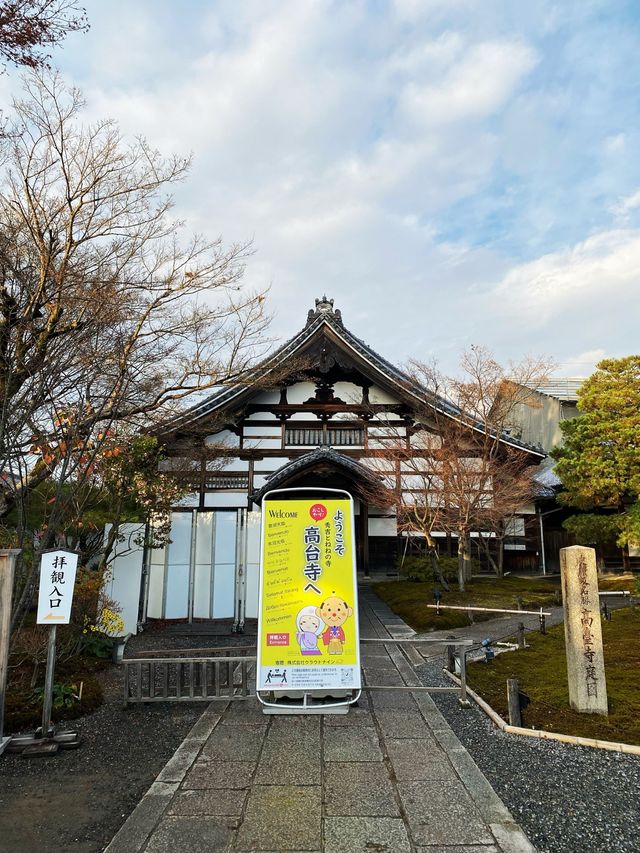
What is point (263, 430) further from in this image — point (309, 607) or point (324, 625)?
point (324, 625)

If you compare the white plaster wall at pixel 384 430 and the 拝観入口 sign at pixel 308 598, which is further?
the white plaster wall at pixel 384 430

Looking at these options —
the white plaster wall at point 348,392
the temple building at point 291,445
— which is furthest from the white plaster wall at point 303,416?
the white plaster wall at point 348,392

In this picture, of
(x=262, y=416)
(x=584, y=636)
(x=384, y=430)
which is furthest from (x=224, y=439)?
(x=584, y=636)

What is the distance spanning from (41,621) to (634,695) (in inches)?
282

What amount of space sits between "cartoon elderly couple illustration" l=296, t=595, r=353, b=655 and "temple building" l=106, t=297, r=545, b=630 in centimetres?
643

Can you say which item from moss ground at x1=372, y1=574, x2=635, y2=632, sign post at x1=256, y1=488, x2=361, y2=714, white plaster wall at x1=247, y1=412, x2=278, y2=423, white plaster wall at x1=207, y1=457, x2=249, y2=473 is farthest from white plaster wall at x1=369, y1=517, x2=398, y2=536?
sign post at x1=256, y1=488, x2=361, y2=714

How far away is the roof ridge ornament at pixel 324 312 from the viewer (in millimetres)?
16125

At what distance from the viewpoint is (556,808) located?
150 inches

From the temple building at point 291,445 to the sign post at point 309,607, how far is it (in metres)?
6.24

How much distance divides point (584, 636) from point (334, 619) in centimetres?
290

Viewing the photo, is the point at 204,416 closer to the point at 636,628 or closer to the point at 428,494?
the point at 428,494

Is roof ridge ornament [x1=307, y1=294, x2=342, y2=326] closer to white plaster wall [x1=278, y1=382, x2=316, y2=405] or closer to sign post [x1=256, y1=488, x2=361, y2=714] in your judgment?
white plaster wall [x1=278, y1=382, x2=316, y2=405]

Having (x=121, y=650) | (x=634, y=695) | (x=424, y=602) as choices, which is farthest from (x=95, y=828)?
(x=424, y=602)

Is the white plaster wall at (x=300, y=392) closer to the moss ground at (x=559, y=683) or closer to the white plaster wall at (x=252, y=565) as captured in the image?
the white plaster wall at (x=252, y=565)
